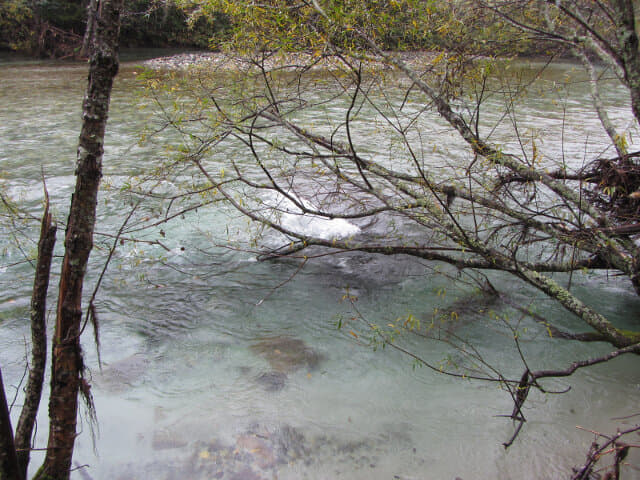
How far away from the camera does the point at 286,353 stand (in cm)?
471

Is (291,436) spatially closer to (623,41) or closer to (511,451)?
(511,451)

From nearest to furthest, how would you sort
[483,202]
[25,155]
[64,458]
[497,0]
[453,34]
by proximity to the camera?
[64,458], [483,202], [453,34], [497,0], [25,155]

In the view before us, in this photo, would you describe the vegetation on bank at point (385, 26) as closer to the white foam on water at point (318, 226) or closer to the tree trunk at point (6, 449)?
the white foam on water at point (318, 226)

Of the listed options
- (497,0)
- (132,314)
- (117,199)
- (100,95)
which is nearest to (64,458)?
(100,95)

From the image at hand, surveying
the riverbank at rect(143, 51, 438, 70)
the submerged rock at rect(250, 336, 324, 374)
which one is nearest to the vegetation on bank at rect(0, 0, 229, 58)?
the riverbank at rect(143, 51, 438, 70)

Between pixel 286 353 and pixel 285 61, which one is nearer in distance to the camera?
pixel 286 353

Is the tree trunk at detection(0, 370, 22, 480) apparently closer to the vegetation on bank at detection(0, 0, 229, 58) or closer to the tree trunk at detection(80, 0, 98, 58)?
the tree trunk at detection(80, 0, 98, 58)

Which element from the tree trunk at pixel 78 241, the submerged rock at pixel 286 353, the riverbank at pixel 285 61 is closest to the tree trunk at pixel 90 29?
the tree trunk at pixel 78 241

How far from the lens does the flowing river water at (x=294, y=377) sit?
139 inches

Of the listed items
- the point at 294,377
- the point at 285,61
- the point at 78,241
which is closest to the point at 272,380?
the point at 294,377

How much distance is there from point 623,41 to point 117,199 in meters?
7.14

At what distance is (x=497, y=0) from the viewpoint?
6.11 metres

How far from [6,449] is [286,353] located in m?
2.65

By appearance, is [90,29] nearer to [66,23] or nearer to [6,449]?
[6,449]
